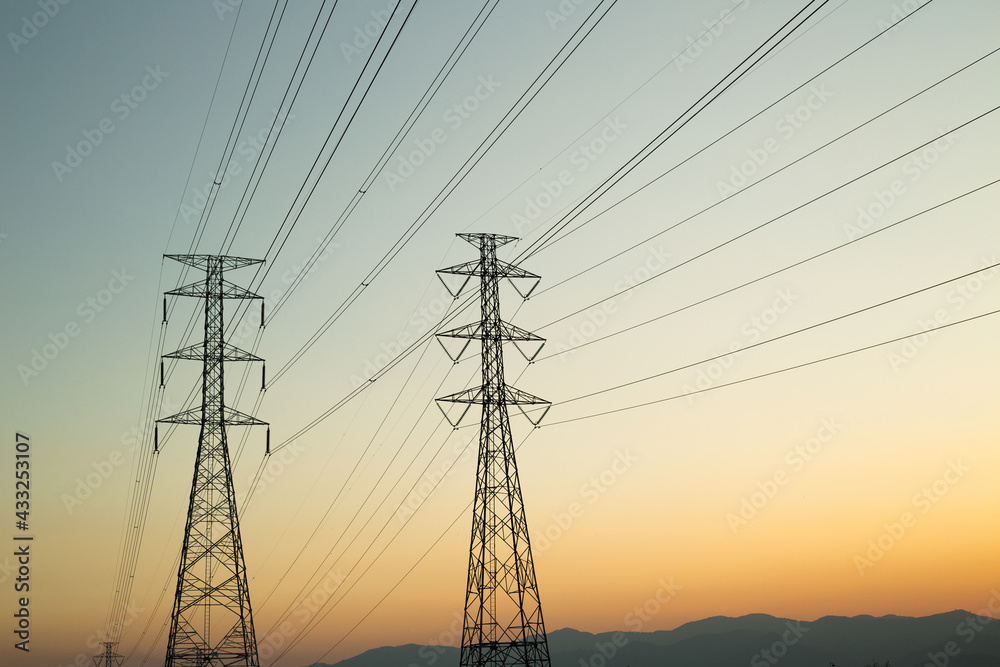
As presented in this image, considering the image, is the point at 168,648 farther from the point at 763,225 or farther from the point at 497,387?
the point at 763,225

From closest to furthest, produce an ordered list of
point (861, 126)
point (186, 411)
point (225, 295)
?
point (861, 126) → point (186, 411) → point (225, 295)

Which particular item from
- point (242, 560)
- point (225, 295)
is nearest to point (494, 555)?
point (242, 560)

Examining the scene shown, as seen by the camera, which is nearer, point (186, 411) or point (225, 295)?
point (186, 411)

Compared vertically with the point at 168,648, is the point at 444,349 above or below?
above

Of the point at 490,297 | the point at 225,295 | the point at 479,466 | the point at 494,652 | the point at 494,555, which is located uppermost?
the point at 225,295

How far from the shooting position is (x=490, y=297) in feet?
122

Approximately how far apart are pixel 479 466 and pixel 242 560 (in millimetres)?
13726

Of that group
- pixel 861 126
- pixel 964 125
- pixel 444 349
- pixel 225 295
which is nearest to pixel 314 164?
pixel 444 349

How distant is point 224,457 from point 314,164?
2023 centimetres

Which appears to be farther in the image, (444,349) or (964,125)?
(444,349)

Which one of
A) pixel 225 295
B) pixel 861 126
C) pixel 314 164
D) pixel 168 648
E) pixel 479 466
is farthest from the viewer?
pixel 225 295

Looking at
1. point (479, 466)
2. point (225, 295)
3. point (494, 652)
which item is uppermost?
point (225, 295)

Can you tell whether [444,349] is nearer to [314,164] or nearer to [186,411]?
[314,164]

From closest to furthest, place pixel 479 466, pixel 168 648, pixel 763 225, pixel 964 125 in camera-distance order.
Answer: pixel 964 125
pixel 763 225
pixel 479 466
pixel 168 648
